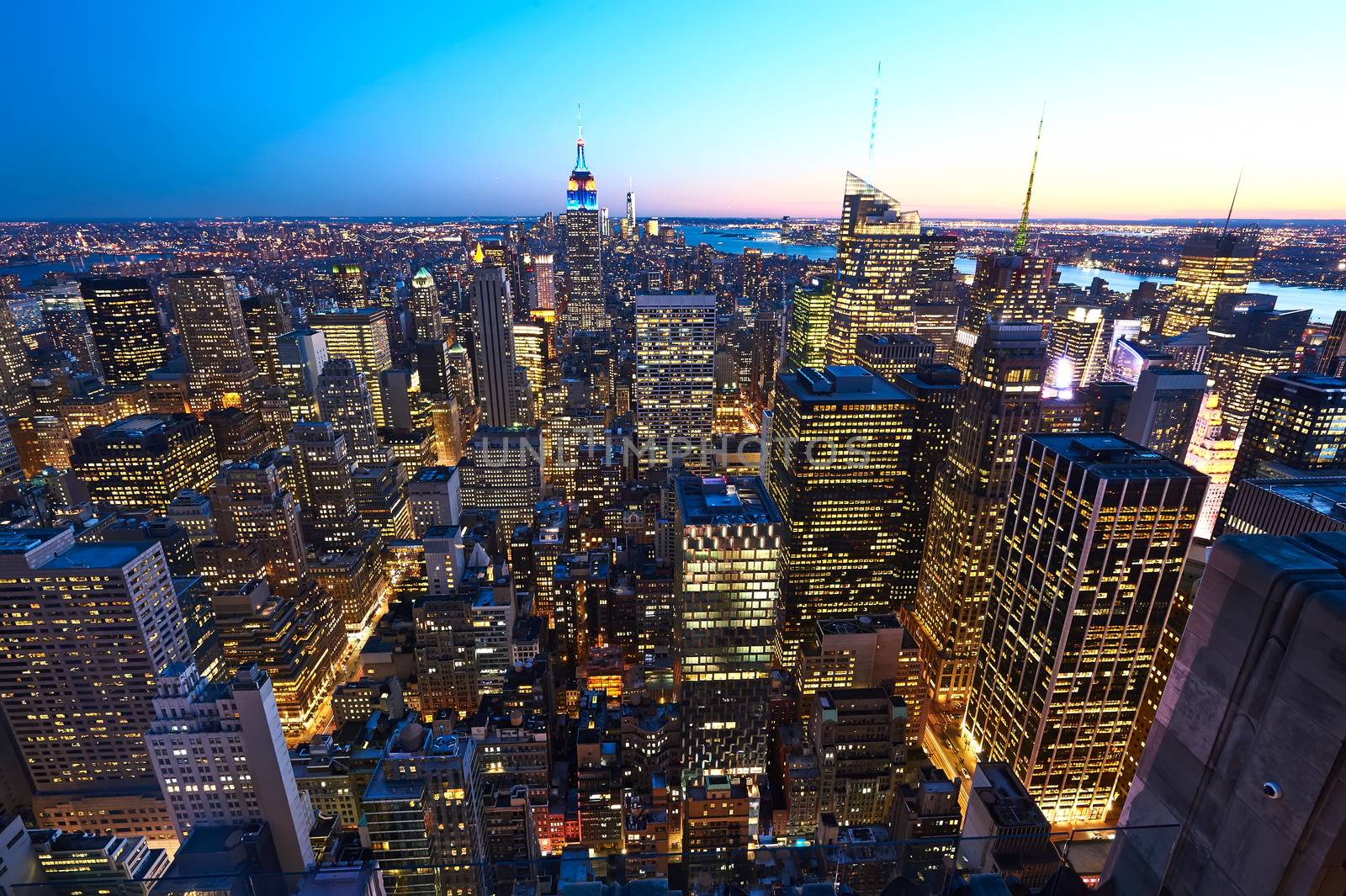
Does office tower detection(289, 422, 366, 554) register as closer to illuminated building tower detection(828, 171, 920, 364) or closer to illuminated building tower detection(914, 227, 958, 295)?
illuminated building tower detection(828, 171, 920, 364)

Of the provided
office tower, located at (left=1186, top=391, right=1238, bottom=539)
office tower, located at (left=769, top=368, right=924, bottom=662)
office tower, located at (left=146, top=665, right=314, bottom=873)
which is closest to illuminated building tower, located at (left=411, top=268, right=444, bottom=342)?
office tower, located at (left=769, top=368, right=924, bottom=662)

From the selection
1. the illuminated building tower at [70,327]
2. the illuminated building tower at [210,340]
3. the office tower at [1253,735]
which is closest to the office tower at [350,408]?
the illuminated building tower at [210,340]

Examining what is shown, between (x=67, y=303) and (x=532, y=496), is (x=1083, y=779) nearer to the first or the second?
(x=532, y=496)

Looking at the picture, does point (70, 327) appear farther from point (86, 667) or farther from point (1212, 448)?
point (1212, 448)

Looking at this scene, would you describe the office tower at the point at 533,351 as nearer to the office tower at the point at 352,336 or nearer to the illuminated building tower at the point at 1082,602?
the office tower at the point at 352,336

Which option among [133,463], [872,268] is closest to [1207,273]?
[872,268]

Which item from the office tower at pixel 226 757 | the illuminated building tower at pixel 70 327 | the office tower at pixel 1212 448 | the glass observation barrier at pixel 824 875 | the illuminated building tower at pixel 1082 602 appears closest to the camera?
the glass observation barrier at pixel 824 875
